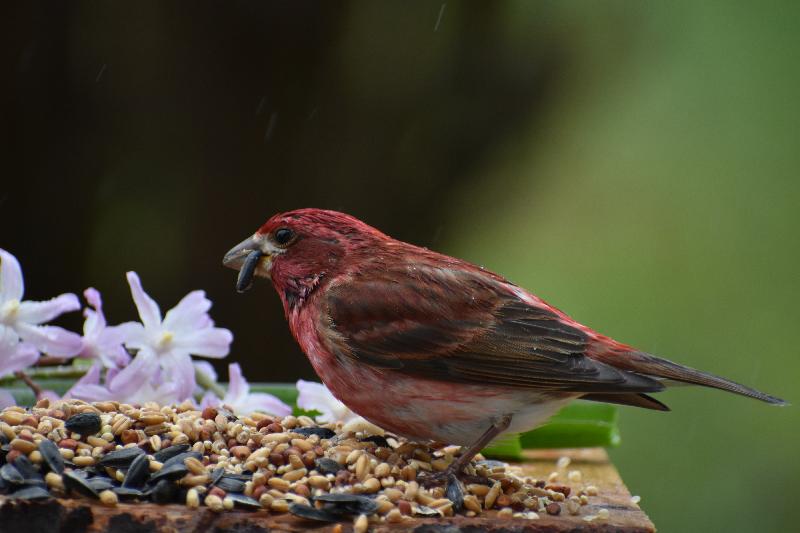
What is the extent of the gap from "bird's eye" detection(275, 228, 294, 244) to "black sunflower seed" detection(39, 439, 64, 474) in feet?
3.40

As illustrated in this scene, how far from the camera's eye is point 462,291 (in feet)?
11.0

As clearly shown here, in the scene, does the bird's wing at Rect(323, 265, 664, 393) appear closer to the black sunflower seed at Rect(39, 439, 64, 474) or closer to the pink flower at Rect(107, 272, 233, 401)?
the pink flower at Rect(107, 272, 233, 401)

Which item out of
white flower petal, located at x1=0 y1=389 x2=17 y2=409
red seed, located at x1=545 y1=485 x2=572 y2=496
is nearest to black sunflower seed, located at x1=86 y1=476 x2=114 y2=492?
white flower petal, located at x1=0 y1=389 x2=17 y2=409

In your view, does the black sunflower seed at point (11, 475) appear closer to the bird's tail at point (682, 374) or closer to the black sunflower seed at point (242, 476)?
the black sunflower seed at point (242, 476)

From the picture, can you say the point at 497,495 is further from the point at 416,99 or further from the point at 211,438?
the point at 416,99

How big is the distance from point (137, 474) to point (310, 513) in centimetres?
46

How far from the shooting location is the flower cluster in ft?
11.2

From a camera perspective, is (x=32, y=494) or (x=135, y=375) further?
(x=135, y=375)

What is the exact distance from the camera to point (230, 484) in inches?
110

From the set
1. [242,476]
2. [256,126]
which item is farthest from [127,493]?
[256,126]

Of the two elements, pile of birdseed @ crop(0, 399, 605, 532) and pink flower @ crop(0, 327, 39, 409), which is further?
pink flower @ crop(0, 327, 39, 409)

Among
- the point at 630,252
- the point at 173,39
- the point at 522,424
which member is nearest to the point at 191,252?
the point at 173,39

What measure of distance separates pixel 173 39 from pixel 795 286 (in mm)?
5190

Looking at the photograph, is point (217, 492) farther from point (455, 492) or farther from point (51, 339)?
point (51, 339)
